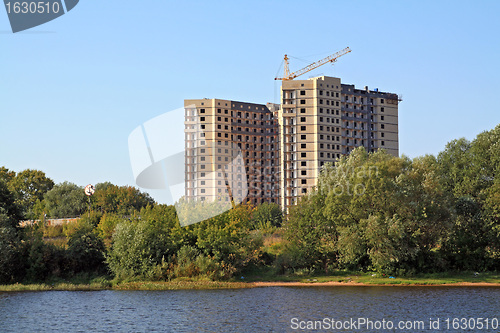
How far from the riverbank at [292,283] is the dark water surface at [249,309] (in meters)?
2.82

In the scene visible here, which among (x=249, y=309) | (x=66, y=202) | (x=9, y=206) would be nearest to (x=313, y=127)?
(x=66, y=202)

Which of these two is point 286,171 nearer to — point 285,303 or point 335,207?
point 335,207

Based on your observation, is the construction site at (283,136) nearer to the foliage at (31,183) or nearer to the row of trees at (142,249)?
the foliage at (31,183)

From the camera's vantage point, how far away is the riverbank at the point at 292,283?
178 ft

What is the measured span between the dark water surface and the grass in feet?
9.24

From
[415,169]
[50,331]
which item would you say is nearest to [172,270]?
[50,331]

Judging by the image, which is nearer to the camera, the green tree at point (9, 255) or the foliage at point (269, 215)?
the green tree at point (9, 255)

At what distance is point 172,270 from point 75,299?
12607mm

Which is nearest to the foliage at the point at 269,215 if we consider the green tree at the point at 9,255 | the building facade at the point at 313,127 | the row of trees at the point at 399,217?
the building facade at the point at 313,127

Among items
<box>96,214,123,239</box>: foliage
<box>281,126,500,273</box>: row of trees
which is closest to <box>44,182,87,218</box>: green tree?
<box>96,214,123,239</box>: foliage

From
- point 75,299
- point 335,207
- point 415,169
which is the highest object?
point 415,169

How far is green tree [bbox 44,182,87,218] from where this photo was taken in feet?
428

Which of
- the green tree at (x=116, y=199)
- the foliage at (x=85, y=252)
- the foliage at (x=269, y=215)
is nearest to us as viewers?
the foliage at (x=85, y=252)

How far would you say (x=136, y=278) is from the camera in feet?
184
